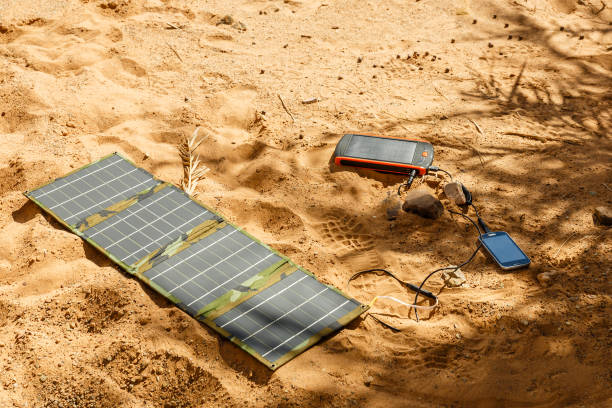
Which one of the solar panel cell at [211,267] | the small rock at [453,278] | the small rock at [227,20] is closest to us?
the solar panel cell at [211,267]

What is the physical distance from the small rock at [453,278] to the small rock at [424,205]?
476 mm

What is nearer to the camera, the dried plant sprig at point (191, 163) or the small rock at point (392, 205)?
the small rock at point (392, 205)

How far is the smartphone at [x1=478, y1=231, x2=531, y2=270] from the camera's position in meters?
3.28

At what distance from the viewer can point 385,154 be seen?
4.05 m

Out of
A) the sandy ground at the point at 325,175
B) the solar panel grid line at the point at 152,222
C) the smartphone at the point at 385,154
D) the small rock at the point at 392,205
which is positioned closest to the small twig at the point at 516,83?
the sandy ground at the point at 325,175

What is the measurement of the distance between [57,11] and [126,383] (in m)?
4.68

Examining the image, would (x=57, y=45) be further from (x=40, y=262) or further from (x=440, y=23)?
(x=440, y=23)

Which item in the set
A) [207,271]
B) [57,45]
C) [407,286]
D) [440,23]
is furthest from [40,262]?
[440,23]

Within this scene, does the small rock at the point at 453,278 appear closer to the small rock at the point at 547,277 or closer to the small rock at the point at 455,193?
the small rock at the point at 547,277

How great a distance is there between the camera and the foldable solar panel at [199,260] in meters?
2.90

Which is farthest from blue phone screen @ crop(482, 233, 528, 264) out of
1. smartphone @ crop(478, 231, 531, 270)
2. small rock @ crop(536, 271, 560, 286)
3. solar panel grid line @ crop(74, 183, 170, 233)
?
solar panel grid line @ crop(74, 183, 170, 233)

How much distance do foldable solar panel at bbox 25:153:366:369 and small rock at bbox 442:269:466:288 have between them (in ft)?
1.85

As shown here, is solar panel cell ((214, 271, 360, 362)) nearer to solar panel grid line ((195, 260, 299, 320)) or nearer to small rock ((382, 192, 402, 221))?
solar panel grid line ((195, 260, 299, 320))

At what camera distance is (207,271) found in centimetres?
321
